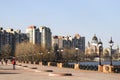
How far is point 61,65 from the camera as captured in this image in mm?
66250

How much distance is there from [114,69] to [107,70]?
2.73 feet

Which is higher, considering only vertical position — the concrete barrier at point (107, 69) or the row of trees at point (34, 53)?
the row of trees at point (34, 53)

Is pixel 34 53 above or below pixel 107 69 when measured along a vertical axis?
above

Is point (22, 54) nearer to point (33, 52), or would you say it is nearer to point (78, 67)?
point (33, 52)

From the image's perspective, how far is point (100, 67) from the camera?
43781mm

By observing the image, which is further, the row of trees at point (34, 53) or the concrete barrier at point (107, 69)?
the row of trees at point (34, 53)

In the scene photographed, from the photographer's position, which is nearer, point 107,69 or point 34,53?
point 107,69

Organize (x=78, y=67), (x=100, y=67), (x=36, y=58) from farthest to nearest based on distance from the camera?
1. (x=36, y=58)
2. (x=78, y=67)
3. (x=100, y=67)

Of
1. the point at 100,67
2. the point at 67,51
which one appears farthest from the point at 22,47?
the point at 100,67

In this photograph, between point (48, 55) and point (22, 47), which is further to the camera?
point (22, 47)

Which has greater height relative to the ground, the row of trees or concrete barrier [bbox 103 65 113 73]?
the row of trees

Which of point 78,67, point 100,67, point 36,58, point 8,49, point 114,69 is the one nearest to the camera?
point 114,69

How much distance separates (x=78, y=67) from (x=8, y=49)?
147m

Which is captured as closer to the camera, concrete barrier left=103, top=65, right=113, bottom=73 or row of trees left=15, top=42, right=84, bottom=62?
concrete barrier left=103, top=65, right=113, bottom=73
